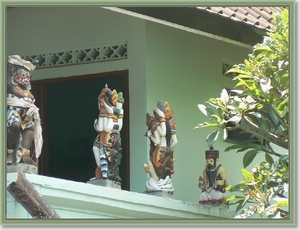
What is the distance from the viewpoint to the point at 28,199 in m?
7.04

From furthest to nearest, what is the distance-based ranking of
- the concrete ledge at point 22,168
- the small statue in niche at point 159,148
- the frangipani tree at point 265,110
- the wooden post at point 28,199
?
the small statue in niche at point 159,148, the frangipani tree at point 265,110, the concrete ledge at point 22,168, the wooden post at point 28,199

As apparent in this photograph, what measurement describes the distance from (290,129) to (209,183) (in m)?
1.56

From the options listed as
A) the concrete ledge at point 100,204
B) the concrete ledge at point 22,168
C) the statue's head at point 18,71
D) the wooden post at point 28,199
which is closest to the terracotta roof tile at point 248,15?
the concrete ledge at point 100,204

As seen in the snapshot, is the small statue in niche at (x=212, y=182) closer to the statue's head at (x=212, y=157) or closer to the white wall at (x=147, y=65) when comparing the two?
the statue's head at (x=212, y=157)

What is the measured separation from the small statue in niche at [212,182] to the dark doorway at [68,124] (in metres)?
1.31

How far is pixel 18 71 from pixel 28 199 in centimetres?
95

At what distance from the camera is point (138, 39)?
9.40 meters

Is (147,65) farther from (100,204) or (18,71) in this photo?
(18,71)

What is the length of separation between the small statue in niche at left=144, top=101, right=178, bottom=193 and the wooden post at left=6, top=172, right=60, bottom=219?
1.56 metres

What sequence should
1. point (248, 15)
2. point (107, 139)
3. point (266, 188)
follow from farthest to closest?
1. point (248, 15)
2. point (107, 139)
3. point (266, 188)

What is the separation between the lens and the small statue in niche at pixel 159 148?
845cm

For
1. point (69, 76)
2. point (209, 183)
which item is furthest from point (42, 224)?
point (69, 76)

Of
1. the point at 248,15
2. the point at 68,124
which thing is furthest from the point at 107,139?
the point at 68,124

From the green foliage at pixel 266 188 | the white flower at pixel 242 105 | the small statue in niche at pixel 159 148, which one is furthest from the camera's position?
the small statue in niche at pixel 159 148
